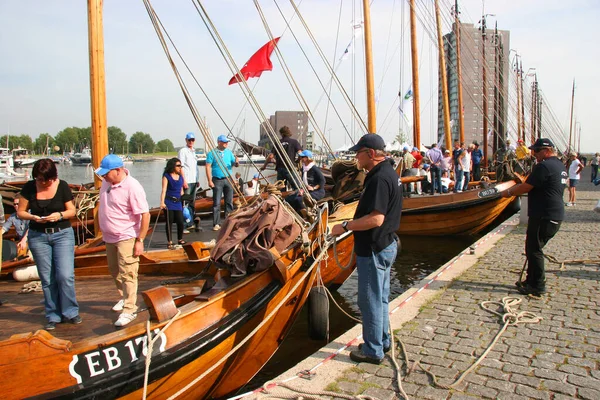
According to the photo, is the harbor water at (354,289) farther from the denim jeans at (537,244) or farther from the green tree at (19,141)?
the green tree at (19,141)

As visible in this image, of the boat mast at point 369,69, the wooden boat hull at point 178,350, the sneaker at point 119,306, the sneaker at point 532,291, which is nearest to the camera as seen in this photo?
the wooden boat hull at point 178,350

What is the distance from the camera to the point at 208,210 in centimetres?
1226

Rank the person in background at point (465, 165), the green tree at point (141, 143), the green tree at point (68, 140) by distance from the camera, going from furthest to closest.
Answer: the green tree at point (141, 143) < the green tree at point (68, 140) < the person in background at point (465, 165)

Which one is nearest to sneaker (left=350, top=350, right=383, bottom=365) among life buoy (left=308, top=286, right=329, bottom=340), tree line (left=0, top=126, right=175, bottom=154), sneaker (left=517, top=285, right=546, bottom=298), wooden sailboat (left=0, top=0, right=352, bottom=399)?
wooden sailboat (left=0, top=0, right=352, bottom=399)

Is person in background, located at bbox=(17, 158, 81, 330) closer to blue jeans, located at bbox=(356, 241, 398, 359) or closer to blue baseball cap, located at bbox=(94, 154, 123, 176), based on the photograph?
blue baseball cap, located at bbox=(94, 154, 123, 176)

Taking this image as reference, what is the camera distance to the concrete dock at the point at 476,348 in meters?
3.49

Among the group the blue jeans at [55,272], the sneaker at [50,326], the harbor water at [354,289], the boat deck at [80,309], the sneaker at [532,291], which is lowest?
the harbor water at [354,289]

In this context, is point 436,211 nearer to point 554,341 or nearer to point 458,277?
point 458,277

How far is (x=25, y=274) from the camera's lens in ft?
19.5

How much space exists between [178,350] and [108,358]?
508 mm

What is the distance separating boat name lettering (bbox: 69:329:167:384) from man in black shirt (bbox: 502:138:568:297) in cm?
434

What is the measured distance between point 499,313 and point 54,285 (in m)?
4.38

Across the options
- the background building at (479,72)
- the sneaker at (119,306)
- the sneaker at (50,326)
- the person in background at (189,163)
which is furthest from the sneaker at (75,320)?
the background building at (479,72)

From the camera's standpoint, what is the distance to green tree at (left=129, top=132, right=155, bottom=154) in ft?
521
